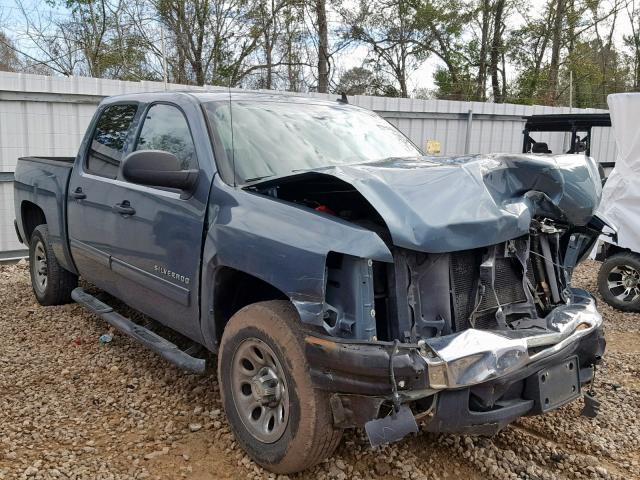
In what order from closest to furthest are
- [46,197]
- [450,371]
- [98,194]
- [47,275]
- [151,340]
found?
1. [450,371]
2. [151,340]
3. [98,194]
4. [46,197]
5. [47,275]

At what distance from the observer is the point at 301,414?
2586 millimetres

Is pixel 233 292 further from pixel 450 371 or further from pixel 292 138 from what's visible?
pixel 450 371

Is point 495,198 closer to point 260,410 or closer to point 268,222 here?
point 268,222

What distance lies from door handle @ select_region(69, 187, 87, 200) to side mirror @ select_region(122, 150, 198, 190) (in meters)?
1.56

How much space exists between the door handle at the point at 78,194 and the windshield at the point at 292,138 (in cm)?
152

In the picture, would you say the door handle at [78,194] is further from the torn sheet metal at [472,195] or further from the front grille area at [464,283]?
the front grille area at [464,283]

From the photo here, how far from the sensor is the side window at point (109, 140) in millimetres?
4289

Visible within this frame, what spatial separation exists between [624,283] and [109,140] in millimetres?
5365

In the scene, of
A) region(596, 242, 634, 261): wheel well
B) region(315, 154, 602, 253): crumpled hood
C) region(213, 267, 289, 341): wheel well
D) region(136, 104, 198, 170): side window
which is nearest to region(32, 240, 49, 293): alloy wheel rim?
region(136, 104, 198, 170): side window

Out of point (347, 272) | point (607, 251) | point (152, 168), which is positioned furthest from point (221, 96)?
point (607, 251)

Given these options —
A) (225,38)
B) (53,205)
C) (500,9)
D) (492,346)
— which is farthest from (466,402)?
(500,9)

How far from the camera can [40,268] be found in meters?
5.75

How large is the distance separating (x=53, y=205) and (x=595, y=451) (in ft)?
14.9

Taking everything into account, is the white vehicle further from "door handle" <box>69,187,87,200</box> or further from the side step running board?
"door handle" <box>69,187,87,200</box>
